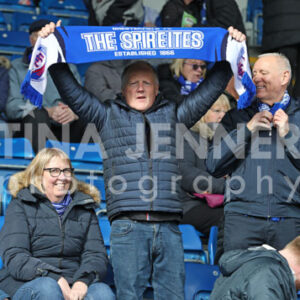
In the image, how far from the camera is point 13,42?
22.1ft

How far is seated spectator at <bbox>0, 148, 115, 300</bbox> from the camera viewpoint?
3.36 metres

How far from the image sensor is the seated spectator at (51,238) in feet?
11.0

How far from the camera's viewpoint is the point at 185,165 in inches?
183

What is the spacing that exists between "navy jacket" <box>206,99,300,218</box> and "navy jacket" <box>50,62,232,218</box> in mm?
245

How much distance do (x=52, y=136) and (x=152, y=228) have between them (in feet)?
6.40

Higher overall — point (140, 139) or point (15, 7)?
point (15, 7)

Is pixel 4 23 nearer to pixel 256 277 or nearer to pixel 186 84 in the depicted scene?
pixel 186 84

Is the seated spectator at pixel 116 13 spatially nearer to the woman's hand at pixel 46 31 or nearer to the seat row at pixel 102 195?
the seat row at pixel 102 195

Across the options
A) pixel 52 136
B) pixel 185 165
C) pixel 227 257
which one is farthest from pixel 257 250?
pixel 52 136

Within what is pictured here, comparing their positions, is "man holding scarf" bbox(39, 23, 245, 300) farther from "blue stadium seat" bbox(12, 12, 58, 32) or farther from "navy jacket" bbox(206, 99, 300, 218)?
"blue stadium seat" bbox(12, 12, 58, 32)

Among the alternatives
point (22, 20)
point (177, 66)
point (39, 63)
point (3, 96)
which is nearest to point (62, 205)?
point (39, 63)

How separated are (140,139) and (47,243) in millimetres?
757

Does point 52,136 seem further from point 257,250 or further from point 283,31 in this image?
point 257,250

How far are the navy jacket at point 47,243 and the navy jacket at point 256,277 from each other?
974 millimetres
